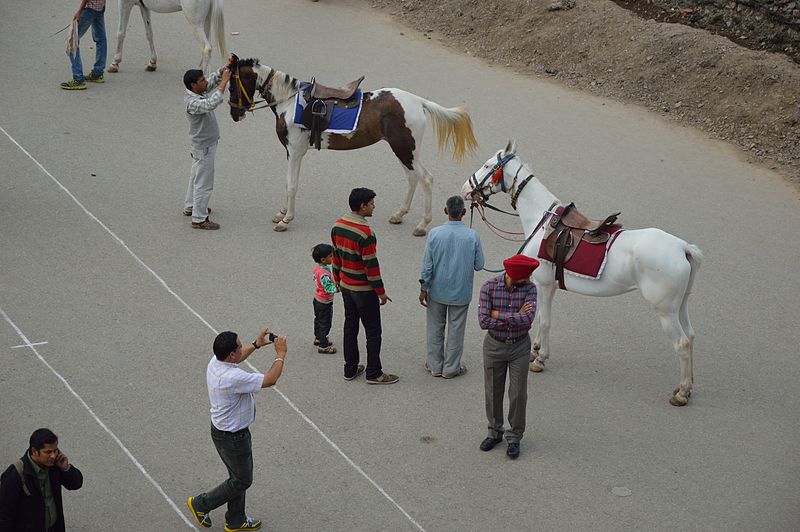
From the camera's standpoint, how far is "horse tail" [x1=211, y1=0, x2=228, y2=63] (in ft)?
46.4

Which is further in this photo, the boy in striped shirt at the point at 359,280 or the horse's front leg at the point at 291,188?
the horse's front leg at the point at 291,188

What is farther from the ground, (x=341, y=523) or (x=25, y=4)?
(x=25, y=4)

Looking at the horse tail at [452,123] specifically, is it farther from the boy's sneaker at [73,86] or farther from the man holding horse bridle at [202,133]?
the boy's sneaker at [73,86]

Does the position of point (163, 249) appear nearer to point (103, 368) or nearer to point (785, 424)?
point (103, 368)

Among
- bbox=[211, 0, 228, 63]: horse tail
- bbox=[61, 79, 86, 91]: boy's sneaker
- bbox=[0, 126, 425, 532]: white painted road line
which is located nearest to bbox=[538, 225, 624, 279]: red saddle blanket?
bbox=[0, 126, 425, 532]: white painted road line

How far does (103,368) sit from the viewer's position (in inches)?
319

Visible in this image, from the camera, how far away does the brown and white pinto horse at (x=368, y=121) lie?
10523 mm

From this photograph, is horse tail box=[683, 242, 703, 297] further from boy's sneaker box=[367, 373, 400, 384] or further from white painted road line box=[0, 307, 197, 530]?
white painted road line box=[0, 307, 197, 530]

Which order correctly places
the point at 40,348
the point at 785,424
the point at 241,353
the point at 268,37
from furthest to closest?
the point at 268,37 < the point at 40,348 < the point at 785,424 < the point at 241,353

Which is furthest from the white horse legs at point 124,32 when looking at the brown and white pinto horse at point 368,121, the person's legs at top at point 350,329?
the person's legs at top at point 350,329

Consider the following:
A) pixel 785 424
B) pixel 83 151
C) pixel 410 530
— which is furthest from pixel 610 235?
pixel 83 151

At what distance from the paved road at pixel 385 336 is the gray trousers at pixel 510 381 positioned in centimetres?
27

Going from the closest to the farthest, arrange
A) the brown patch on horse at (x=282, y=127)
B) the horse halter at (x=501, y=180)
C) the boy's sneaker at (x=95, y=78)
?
the horse halter at (x=501, y=180) → the brown patch on horse at (x=282, y=127) → the boy's sneaker at (x=95, y=78)

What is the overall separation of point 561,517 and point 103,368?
400 centimetres
